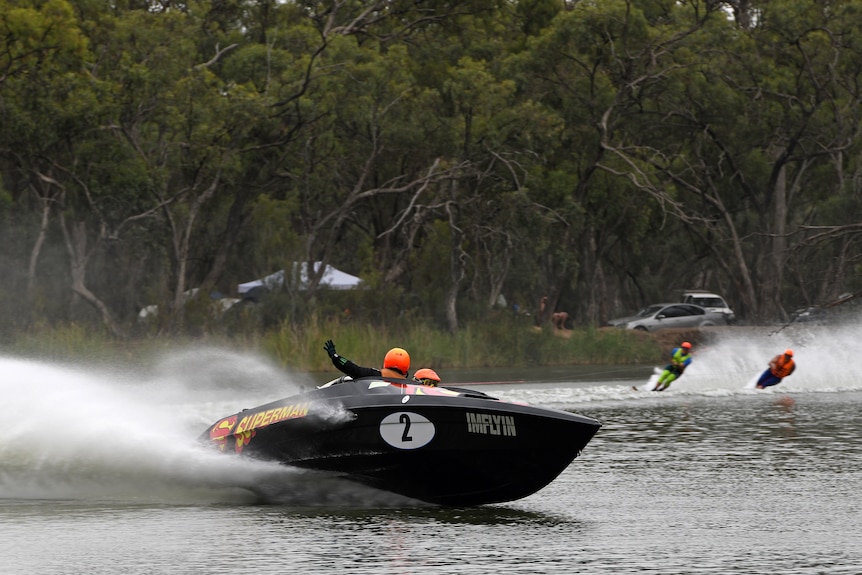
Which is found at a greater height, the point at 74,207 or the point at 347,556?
the point at 74,207

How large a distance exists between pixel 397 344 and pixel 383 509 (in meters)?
24.1

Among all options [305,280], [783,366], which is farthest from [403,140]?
[783,366]

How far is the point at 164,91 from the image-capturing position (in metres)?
40.5

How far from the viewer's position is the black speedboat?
42.1ft

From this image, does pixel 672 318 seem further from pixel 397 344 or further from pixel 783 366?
pixel 783 366

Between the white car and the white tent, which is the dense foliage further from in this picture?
the white car

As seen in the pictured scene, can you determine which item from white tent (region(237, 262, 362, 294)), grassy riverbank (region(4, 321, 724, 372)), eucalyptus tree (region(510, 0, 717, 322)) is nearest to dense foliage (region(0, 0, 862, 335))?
eucalyptus tree (region(510, 0, 717, 322))

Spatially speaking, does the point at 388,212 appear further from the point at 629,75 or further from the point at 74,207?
the point at 74,207

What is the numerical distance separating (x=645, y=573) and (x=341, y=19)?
41.3m

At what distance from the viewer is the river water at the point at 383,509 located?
10.8m

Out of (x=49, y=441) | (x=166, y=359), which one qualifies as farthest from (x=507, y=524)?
(x=166, y=359)

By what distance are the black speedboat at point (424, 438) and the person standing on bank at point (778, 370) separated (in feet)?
58.1

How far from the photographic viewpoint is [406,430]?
12867 mm

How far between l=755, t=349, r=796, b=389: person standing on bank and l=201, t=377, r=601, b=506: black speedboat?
17712 millimetres
